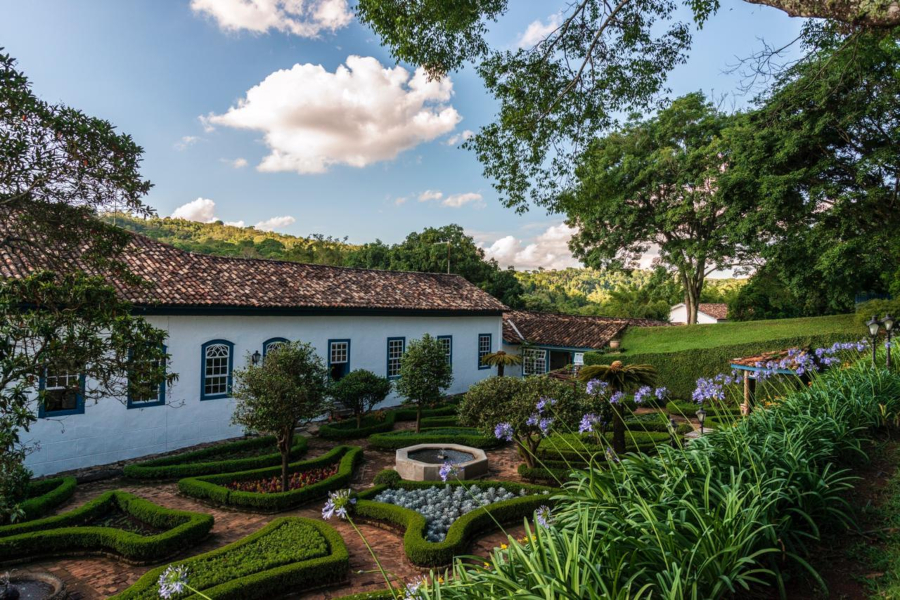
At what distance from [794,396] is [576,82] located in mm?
5847

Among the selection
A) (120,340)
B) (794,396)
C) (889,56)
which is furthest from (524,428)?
(889,56)

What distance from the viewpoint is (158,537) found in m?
6.62

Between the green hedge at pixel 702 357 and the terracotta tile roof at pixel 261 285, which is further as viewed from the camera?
the green hedge at pixel 702 357

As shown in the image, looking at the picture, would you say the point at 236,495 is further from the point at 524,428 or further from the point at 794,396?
the point at 794,396

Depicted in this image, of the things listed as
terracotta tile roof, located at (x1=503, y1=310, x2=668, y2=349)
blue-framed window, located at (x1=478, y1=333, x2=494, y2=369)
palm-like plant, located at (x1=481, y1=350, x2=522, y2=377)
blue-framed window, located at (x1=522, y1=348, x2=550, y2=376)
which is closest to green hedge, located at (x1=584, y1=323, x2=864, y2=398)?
terracotta tile roof, located at (x1=503, y1=310, x2=668, y2=349)

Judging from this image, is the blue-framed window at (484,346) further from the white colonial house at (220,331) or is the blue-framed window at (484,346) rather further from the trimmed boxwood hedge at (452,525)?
the trimmed boxwood hedge at (452,525)

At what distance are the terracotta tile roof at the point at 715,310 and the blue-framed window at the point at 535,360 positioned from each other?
21141 millimetres

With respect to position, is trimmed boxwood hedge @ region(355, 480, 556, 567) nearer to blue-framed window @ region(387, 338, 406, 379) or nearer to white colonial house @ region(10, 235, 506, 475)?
white colonial house @ region(10, 235, 506, 475)

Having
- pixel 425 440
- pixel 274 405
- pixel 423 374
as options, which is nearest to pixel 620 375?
pixel 425 440

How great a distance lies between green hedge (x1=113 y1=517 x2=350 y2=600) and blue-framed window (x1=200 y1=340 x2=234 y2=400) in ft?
23.3

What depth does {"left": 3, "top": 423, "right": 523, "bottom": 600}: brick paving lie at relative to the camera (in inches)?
236

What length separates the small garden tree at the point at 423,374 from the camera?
13875 millimetres

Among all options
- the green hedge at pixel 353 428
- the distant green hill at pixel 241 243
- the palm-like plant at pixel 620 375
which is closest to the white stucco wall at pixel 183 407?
the green hedge at pixel 353 428

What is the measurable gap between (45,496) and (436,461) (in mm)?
7081
